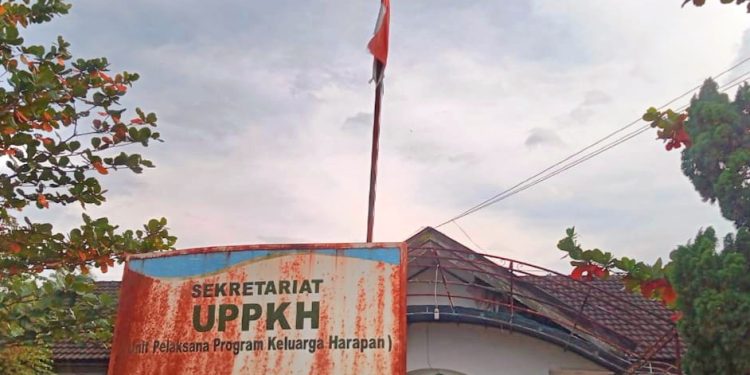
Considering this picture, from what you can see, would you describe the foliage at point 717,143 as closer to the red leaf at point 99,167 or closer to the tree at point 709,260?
the tree at point 709,260

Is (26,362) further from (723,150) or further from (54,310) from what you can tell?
(723,150)

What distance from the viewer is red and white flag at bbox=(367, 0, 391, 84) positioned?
14.5 ft

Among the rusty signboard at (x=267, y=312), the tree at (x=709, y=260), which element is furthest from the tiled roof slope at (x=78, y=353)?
the tree at (x=709, y=260)

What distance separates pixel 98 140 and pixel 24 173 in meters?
0.50

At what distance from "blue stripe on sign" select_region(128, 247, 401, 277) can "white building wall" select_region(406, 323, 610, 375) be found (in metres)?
5.33

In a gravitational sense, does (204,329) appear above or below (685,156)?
below

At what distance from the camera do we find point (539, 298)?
8.89m

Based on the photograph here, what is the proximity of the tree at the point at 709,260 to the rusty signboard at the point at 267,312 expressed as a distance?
2.05 metres

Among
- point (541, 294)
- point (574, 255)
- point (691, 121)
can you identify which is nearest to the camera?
point (574, 255)

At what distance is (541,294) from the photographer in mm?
8922

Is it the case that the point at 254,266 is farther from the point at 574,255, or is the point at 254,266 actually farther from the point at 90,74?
the point at 574,255

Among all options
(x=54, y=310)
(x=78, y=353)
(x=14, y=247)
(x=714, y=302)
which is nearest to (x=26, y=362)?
(x=78, y=353)

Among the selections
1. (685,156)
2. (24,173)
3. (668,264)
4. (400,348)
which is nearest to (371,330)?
(400,348)

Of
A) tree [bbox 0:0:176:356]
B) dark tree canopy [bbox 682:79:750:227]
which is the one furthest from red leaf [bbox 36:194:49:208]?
dark tree canopy [bbox 682:79:750:227]
